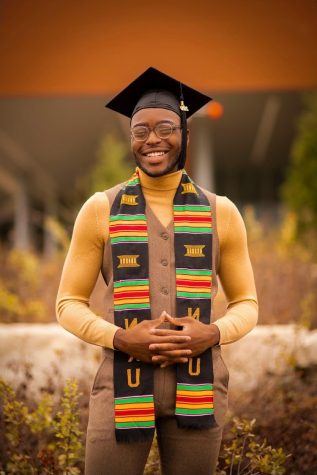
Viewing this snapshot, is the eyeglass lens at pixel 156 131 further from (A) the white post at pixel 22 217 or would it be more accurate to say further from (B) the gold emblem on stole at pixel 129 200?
(A) the white post at pixel 22 217

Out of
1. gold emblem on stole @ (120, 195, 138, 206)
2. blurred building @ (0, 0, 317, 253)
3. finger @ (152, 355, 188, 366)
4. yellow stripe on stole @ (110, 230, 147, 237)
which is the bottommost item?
finger @ (152, 355, 188, 366)

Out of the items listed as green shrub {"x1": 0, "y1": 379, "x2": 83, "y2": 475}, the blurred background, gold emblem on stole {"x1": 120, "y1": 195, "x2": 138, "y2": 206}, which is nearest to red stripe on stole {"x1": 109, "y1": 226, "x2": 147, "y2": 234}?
gold emblem on stole {"x1": 120, "y1": 195, "x2": 138, "y2": 206}

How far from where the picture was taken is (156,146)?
2.70m

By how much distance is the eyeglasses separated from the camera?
271cm

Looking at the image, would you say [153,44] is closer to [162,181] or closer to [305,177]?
[162,181]

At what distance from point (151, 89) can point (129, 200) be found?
18.3 inches

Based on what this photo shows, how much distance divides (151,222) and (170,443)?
0.84 m

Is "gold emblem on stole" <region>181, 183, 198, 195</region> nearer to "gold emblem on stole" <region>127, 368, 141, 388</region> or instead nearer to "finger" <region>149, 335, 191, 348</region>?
"finger" <region>149, 335, 191, 348</region>

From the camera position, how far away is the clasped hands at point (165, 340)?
248 centimetres

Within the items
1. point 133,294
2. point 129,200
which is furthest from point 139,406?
point 129,200

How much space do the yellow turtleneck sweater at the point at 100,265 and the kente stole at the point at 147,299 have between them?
0.21ft

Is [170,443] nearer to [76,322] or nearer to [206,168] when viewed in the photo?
[76,322]

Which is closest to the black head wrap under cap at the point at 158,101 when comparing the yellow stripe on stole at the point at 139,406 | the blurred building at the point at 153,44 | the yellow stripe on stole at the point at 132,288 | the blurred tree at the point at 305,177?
the yellow stripe on stole at the point at 132,288

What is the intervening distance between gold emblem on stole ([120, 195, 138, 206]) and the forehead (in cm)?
29
